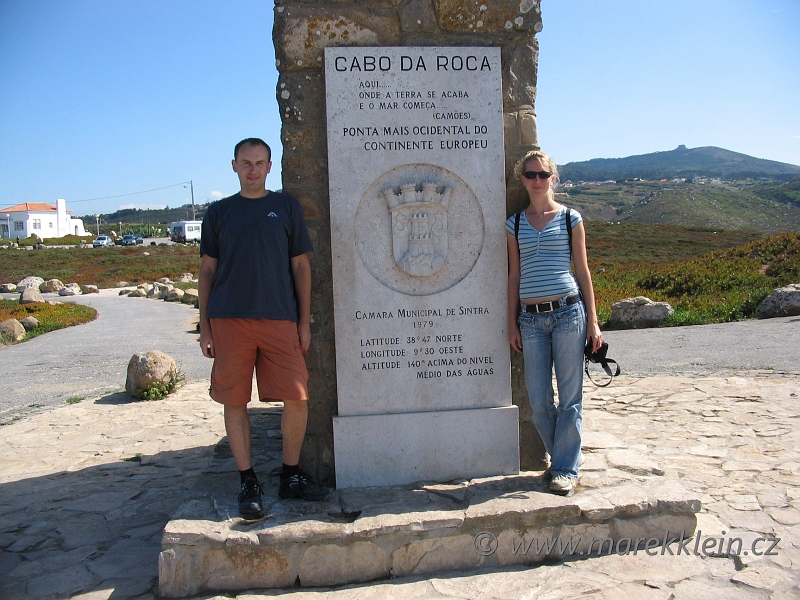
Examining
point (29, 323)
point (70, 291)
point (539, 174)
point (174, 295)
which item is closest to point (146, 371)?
point (539, 174)

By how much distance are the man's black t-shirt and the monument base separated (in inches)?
33.4

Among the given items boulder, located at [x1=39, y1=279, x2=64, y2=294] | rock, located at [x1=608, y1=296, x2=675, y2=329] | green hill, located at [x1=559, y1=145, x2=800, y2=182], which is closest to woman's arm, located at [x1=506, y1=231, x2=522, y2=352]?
rock, located at [x1=608, y1=296, x2=675, y2=329]

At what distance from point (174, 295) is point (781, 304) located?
1649cm

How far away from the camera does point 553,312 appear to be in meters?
3.53

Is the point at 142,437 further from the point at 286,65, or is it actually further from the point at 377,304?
the point at 286,65

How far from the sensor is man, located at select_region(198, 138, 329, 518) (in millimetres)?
3346

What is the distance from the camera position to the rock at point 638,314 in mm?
11516

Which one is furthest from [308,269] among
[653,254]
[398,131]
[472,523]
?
[653,254]

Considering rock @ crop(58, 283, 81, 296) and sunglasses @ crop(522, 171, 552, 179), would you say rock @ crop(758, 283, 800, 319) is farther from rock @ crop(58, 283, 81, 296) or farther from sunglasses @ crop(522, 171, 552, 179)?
rock @ crop(58, 283, 81, 296)

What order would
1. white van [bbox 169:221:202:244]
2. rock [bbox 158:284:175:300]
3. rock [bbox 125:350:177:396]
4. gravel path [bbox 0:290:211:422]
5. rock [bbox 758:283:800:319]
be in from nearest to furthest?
1. rock [bbox 125:350:177:396]
2. gravel path [bbox 0:290:211:422]
3. rock [bbox 758:283:800:319]
4. rock [bbox 158:284:175:300]
5. white van [bbox 169:221:202:244]

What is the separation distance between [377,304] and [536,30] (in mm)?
1846

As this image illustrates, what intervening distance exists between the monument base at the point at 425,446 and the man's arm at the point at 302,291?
559mm

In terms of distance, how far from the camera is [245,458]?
345 centimetres
